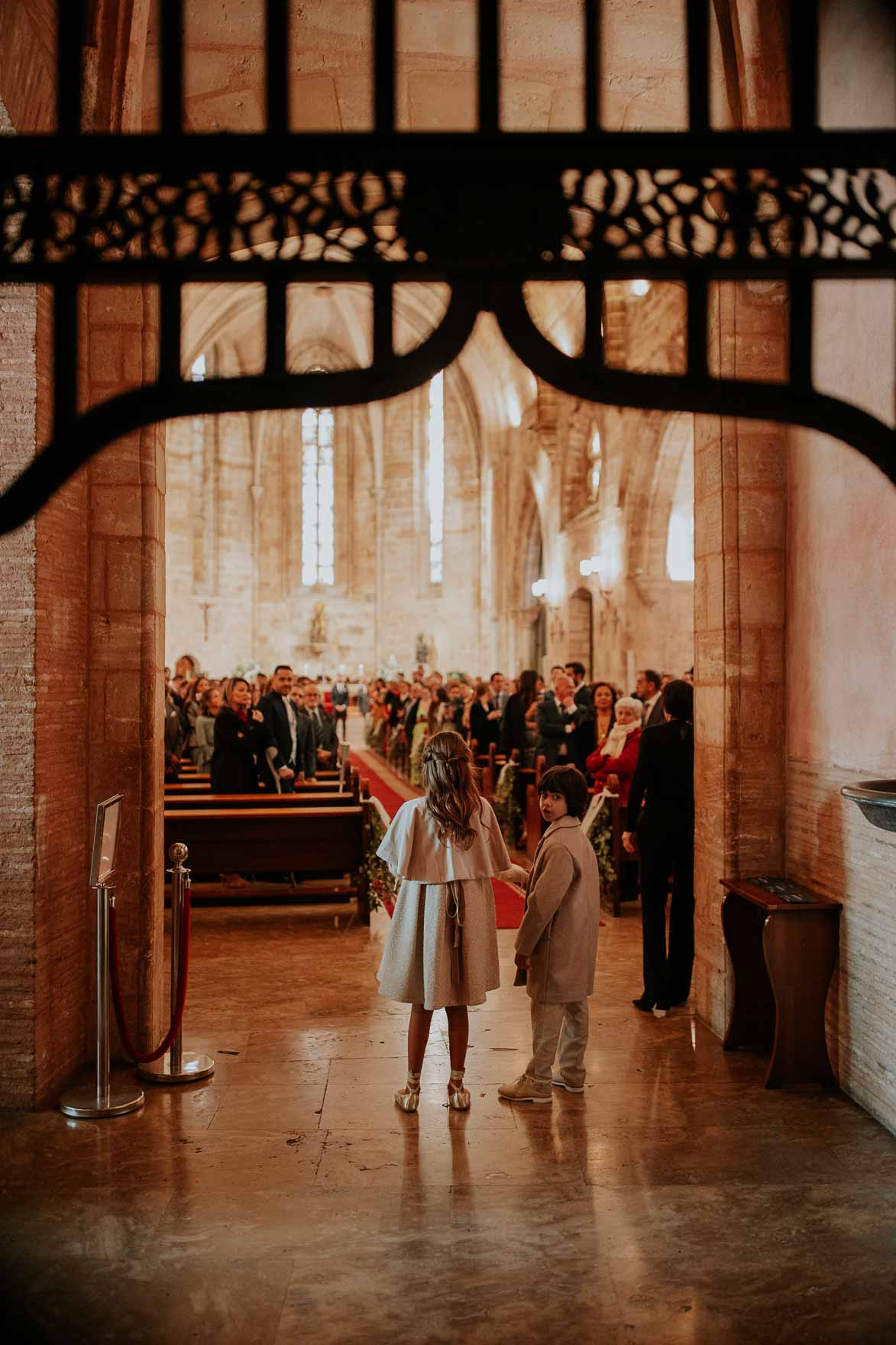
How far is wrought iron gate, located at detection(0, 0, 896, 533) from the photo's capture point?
2.21 meters

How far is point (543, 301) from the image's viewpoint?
1864 cm

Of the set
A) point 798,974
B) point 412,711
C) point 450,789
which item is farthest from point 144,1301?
point 412,711

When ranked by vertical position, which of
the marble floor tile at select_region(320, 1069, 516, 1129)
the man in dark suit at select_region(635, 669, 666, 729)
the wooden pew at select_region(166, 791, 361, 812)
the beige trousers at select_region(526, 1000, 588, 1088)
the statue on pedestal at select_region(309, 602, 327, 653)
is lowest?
the marble floor tile at select_region(320, 1069, 516, 1129)

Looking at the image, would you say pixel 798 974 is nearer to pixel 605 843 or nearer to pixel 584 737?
pixel 605 843

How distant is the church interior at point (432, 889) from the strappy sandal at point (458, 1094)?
56 millimetres

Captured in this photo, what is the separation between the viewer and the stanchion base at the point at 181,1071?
4.95 metres

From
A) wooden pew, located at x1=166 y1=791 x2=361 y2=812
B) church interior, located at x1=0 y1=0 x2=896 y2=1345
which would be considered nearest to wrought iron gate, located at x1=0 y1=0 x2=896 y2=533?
church interior, located at x1=0 y1=0 x2=896 y2=1345

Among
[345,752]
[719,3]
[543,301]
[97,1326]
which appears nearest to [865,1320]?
[97,1326]

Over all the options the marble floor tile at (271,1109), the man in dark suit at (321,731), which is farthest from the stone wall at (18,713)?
the man in dark suit at (321,731)

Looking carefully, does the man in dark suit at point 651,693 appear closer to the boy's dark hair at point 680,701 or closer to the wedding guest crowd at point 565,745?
the wedding guest crowd at point 565,745

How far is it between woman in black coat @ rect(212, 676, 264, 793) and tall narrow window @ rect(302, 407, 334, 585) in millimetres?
22985

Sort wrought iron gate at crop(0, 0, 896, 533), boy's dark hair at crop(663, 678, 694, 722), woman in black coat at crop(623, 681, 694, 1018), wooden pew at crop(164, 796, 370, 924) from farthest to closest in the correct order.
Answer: wooden pew at crop(164, 796, 370, 924) < boy's dark hair at crop(663, 678, 694, 722) < woman in black coat at crop(623, 681, 694, 1018) < wrought iron gate at crop(0, 0, 896, 533)

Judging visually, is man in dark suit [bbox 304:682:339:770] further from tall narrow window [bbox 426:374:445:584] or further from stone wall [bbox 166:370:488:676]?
tall narrow window [bbox 426:374:445:584]

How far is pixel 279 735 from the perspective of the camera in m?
9.73
